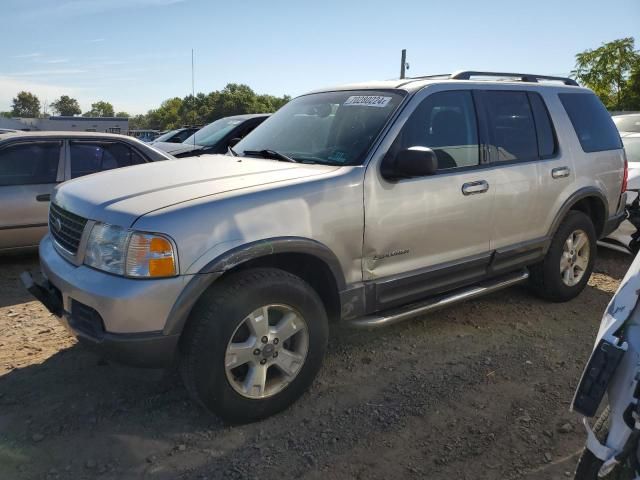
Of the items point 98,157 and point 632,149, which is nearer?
point 98,157

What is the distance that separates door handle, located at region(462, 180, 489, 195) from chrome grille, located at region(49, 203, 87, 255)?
7.89 feet

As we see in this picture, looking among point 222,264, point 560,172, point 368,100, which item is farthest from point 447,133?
point 222,264

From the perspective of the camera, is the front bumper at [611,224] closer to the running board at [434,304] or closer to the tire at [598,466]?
the running board at [434,304]

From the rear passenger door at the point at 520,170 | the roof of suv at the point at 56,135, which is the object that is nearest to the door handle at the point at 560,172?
the rear passenger door at the point at 520,170

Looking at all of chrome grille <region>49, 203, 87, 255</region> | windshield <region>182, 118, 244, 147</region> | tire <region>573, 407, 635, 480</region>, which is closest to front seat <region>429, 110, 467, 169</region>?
tire <region>573, 407, 635, 480</region>

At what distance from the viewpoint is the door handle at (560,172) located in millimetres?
4391

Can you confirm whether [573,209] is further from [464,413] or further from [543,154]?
[464,413]

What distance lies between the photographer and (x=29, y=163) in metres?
5.62

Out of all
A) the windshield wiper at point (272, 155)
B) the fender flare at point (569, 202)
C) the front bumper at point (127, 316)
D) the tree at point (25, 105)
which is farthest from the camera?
the tree at point (25, 105)

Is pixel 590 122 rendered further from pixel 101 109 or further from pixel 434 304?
pixel 101 109

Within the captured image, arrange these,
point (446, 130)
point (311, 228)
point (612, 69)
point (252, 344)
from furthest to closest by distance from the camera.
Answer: point (612, 69)
point (446, 130)
point (311, 228)
point (252, 344)

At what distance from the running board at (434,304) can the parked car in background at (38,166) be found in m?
3.81

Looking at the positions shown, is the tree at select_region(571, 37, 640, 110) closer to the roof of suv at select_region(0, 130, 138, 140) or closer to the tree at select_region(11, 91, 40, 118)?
the roof of suv at select_region(0, 130, 138, 140)

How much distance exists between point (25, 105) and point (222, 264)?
12689cm
